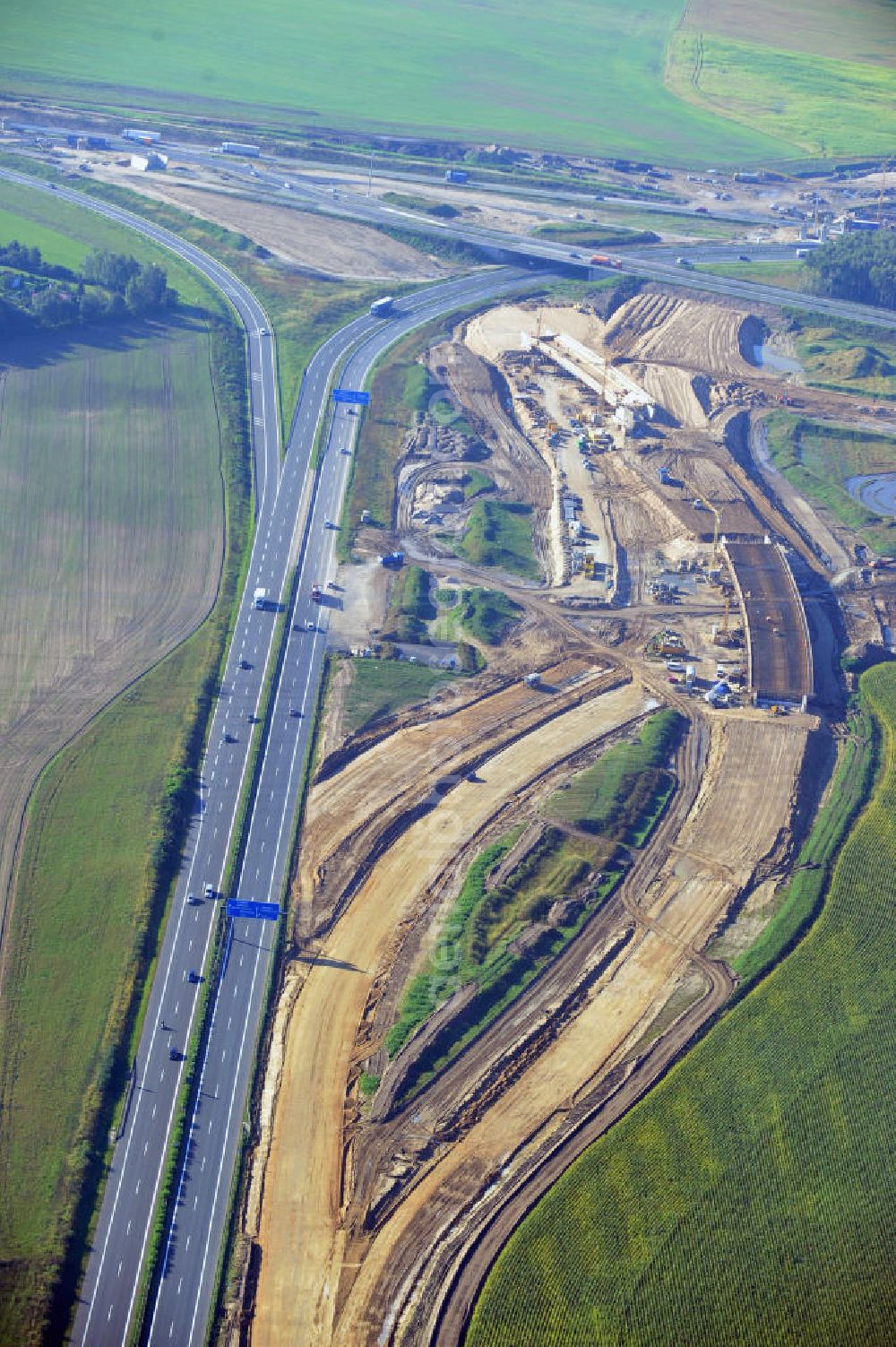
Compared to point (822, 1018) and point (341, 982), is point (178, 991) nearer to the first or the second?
point (341, 982)

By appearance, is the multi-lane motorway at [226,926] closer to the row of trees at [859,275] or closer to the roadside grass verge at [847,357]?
the roadside grass verge at [847,357]

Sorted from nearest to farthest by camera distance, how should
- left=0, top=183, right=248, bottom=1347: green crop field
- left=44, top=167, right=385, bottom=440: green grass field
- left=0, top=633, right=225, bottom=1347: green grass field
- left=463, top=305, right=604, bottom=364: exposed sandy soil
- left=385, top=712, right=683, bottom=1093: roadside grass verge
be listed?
left=0, top=633, right=225, bottom=1347: green grass field < left=0, top=183, right=248, bottom=1347: green crop field < left=385, top=712, right=683, bottom=1093: roadside grass verge < left=44, top=167, right=385, bottom=440: green grass field < left=463, top=305, right=604, bottom=364: exposed sandy soil

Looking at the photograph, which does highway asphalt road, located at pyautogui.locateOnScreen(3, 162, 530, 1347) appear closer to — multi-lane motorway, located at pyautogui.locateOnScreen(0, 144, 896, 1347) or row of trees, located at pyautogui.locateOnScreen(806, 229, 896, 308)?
multi-lane motorway, located at pyautogui.locateOnScreen(0, 144, 896, 1347)

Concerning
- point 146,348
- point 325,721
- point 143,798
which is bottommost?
point 143,798

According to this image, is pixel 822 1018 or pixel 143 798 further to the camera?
pixel 143 798

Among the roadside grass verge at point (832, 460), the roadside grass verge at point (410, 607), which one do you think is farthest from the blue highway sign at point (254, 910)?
the roadside grass verge at point (832, 460)

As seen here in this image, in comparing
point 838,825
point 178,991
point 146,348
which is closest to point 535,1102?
point 178,991

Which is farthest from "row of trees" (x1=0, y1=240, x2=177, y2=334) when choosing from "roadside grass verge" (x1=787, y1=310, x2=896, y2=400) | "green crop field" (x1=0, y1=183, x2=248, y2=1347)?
"roadside grass verge" (x1=787, y1=310, x2=896, y2=400)
